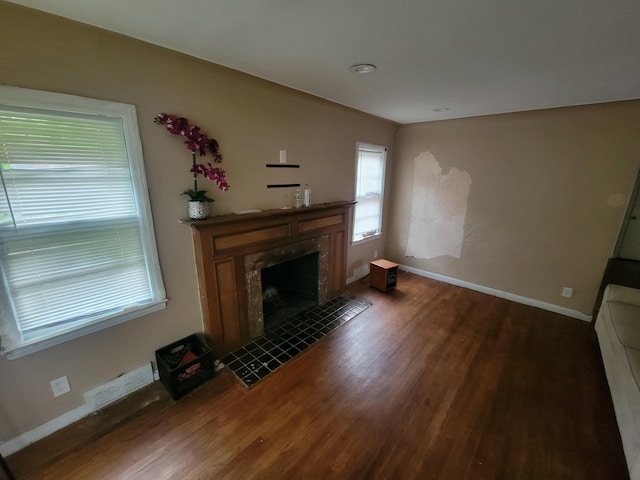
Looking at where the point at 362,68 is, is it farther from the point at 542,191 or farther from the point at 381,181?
the point at 542,191

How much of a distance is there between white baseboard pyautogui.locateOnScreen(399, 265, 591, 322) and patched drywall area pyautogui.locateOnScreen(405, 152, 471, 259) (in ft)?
0.96

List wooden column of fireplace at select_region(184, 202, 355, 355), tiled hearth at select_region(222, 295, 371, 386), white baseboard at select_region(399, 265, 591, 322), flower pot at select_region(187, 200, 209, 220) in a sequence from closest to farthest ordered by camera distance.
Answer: flower pot at select_region(187, 200, 209, 220)
wooden column of fireplace at select_region(184, 202, 355, 355)
tiled hearth at select_region(222, 295, 371, 386)
white baseboard at select_region(399, 265, 591, 322)

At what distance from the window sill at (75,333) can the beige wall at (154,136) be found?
4cm

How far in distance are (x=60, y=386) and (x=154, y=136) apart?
5.40 feet

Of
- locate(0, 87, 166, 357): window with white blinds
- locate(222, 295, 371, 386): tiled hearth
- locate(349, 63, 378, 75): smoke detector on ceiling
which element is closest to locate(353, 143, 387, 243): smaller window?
locate(222, 295, 371, 386): tiled hearth

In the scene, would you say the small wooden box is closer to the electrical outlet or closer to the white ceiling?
the white ceiling

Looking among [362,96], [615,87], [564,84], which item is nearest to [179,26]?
[362,96]

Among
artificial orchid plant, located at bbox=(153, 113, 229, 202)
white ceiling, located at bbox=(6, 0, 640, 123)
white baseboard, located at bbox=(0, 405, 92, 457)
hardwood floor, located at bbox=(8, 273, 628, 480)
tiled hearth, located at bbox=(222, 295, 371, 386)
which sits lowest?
hardwood floor, located at bbox=(8, 273, 628, 480)

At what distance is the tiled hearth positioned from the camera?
212cm

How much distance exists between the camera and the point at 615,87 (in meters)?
2.06

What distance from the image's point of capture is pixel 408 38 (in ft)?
4.58

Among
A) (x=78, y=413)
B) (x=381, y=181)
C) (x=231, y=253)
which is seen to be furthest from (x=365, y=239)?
(x=78, y=413)

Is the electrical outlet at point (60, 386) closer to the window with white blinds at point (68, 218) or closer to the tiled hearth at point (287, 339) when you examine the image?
the window with white blinds at point (68, 218)

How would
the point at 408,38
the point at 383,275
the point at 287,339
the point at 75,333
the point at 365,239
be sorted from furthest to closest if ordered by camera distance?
the point at 365,239
the point at 383,275
the point at 287,339
the point at 75,333
the point at 408,38
